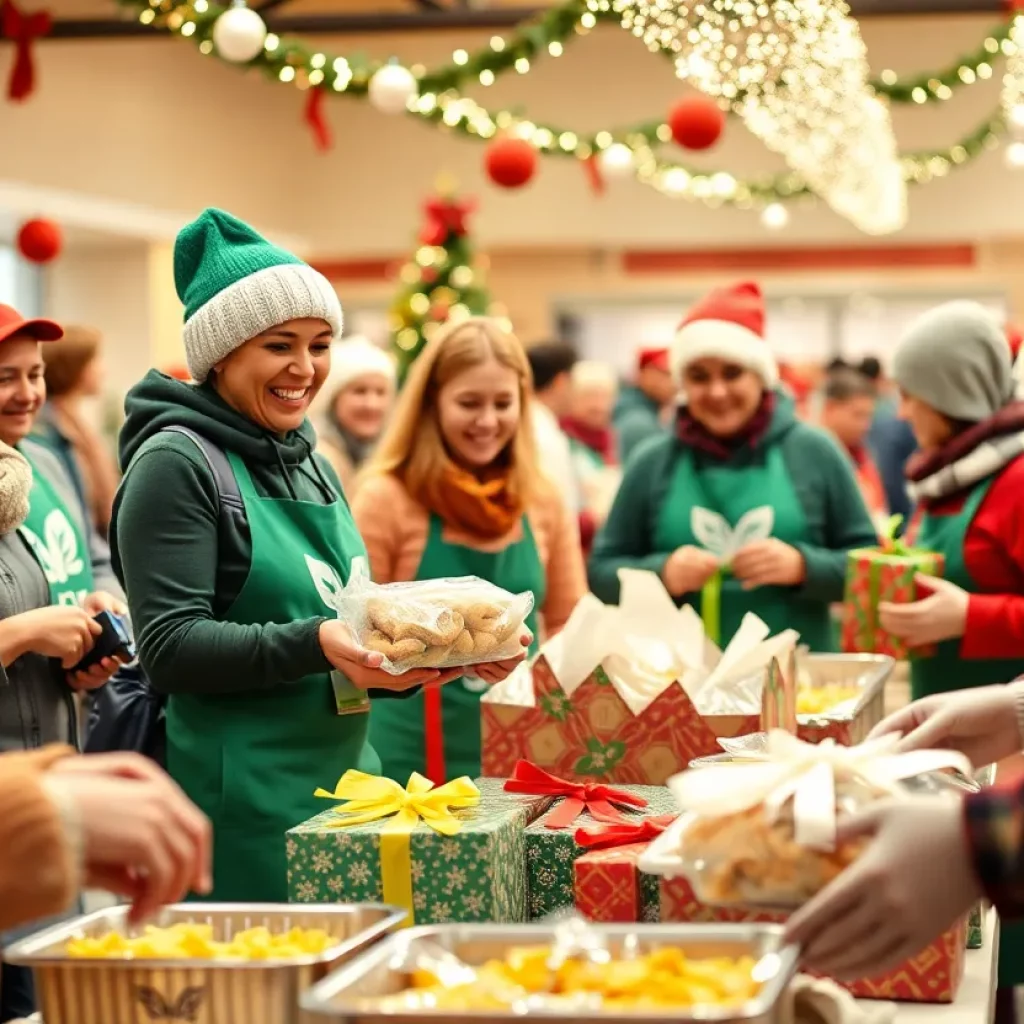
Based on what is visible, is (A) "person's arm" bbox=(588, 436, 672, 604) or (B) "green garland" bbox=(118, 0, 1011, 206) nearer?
(A) "person's arm" bbox=(588, 436, 672, 604)

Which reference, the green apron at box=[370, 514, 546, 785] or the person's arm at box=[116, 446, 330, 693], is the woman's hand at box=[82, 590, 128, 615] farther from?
the person's arm at box=[116, 446, 330, 693]

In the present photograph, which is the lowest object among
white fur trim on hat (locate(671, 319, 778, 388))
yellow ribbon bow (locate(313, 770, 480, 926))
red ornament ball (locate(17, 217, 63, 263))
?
yellow ribbon bow (locate(313, 770, 480, 926))

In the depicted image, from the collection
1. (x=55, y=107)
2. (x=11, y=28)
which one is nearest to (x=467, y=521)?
(x=11, y=28)

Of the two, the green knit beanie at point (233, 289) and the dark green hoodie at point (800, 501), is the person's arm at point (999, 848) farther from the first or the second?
the dark green hoodie at point (800, 501)

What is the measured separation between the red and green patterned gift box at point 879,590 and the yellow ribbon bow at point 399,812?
1739mm

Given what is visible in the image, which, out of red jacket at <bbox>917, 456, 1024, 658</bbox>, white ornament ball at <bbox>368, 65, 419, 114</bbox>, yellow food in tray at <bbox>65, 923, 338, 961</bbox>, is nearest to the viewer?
yellow food in tray at <bbox>65, 923, 338, 961</bbox>

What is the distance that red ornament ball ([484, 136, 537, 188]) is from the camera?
6.55 m

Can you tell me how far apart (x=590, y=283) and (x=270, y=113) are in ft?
10.3

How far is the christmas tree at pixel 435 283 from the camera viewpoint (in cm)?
886

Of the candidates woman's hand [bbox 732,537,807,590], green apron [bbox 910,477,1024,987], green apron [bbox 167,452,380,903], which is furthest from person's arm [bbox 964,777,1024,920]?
woman's hand [bbox 732,537,807,590]

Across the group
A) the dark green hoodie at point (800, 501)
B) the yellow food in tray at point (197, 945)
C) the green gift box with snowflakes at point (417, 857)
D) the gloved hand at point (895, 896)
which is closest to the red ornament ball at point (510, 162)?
the dark green hoodie at point (800, 501)

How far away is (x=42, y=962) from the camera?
1643 millimetres

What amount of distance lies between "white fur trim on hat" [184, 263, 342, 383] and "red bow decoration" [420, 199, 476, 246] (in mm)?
6248

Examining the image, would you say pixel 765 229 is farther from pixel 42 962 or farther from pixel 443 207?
pixel 42 962
